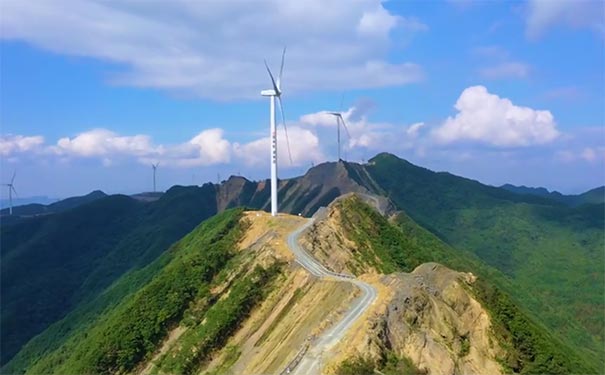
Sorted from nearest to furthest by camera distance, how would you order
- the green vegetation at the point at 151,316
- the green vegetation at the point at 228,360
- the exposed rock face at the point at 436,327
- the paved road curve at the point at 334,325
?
the paved road curve at the point at 334,325
the exposed rock face at the point at 436,327
the green vegetation at the point at 228,360
the green vegetation at the point at 151,316

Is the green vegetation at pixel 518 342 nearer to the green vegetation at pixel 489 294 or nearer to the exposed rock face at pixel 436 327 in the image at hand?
the green vegetation at pixel 489 294

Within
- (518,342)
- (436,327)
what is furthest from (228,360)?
(518,342)

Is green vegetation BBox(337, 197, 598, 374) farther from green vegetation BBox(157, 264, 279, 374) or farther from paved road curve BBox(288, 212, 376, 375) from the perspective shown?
green vegetation BBox(157, 264, 279, 374)

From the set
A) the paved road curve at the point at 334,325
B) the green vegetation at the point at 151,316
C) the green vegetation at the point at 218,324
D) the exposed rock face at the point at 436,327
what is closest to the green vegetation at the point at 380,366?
the exposed rock face at the point at 436,327

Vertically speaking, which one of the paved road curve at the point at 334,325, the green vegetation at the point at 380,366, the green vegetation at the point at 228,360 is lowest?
the green vegetation at the point at 228,360

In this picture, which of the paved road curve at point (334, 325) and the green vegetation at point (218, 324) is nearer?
the paved road curve at point (334, 325)
